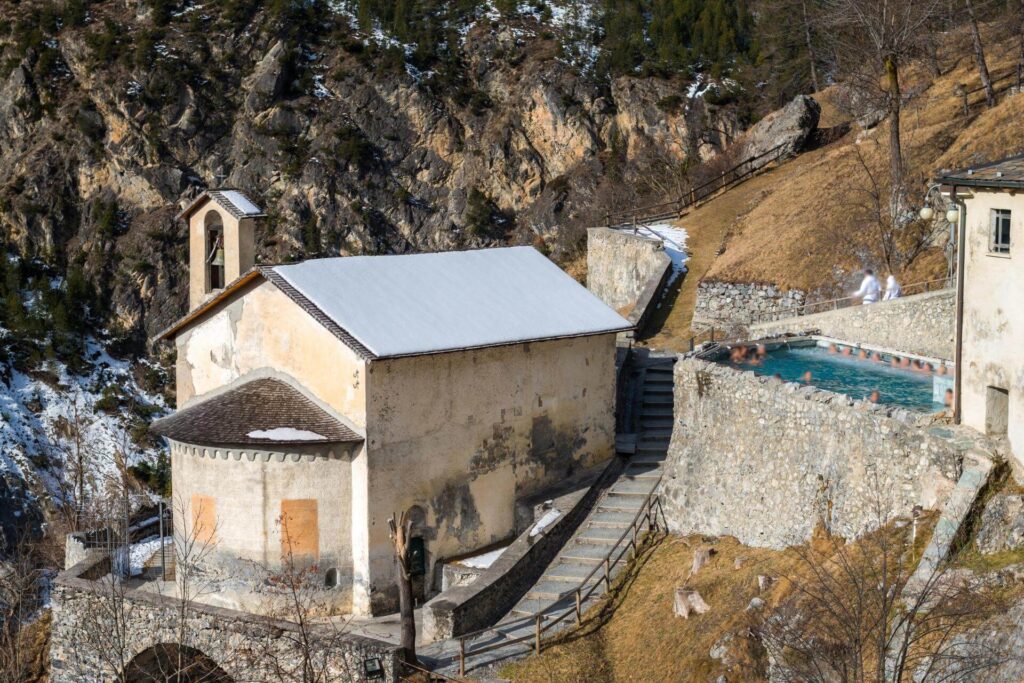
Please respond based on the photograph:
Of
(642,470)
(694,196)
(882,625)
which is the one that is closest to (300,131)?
(694,196)

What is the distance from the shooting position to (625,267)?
156 ft

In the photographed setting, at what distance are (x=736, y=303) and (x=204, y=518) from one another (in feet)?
62.5

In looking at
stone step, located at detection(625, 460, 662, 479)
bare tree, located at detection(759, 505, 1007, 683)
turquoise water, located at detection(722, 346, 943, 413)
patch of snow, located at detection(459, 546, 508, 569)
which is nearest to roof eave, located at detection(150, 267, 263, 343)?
patch of snow, located at detection(459, 546, 508, 569)

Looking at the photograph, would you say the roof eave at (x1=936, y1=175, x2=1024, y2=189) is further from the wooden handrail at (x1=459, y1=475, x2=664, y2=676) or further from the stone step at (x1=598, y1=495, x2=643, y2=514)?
the stone step at (x1=598, y1=495, x2=643, y2=514)

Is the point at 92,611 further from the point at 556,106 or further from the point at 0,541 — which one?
the point at 556,106

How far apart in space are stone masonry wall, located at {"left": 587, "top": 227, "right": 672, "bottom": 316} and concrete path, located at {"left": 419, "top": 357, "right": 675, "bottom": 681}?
9.49 m

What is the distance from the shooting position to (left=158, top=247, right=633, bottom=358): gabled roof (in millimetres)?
28422

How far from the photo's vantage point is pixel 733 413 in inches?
1072

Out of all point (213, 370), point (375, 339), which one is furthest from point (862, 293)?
point (213, 370)

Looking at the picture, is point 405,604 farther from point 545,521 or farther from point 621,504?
point 621,504

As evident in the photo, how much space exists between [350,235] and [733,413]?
67.9m

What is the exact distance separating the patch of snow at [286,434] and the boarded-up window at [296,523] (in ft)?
4.30

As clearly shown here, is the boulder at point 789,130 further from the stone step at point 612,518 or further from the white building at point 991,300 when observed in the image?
the white building at point 991,300

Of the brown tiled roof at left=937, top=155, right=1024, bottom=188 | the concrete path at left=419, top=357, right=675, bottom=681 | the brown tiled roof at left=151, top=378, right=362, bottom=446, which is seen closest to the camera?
the brown tiled roof at left=937, top=155, right=1024, bottom=188
